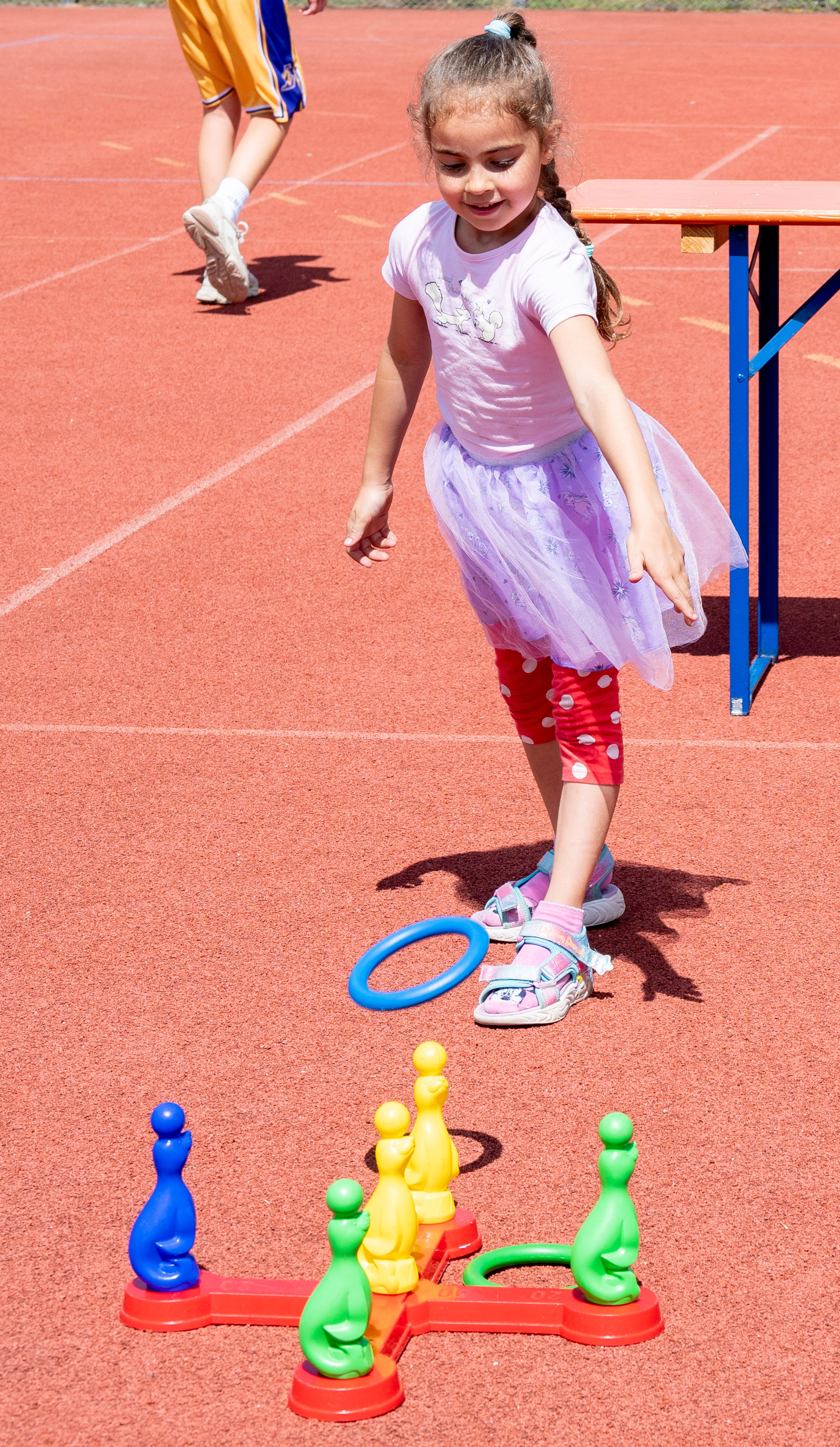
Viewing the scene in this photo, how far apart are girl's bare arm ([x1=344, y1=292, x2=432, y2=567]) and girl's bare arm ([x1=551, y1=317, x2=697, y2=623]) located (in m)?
0.52

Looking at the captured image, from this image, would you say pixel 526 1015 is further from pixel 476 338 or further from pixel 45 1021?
pixel 476 338

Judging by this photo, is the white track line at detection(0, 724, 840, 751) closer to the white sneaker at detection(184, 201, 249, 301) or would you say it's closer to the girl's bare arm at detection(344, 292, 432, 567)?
the girl's bare arm at detection(344, 292, 432, 567)

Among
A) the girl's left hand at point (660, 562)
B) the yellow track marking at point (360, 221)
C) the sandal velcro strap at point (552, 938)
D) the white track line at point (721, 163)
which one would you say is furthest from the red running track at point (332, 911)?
the yellow track marking at point (360, 221)

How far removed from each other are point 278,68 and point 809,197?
6023 millimetres

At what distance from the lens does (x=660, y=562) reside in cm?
298

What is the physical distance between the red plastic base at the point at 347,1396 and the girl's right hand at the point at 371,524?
177 centimetres

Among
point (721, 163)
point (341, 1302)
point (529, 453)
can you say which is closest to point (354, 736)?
point (529, 453)

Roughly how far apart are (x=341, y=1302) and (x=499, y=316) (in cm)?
187

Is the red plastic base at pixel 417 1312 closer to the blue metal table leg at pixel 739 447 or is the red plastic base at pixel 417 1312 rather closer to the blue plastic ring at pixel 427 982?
the blue plastic ring at pixel 427 982

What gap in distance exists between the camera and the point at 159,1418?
8.20 feet

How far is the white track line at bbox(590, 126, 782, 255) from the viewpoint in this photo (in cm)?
1159

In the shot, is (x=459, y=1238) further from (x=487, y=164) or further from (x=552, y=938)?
(x=487, y=164)

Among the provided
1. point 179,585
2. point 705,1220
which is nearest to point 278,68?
point 179,585

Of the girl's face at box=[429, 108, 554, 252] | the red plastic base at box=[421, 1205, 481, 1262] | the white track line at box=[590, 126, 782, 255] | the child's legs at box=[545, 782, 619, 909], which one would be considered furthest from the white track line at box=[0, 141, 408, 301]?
the red plastic base at box=[421, 1205, 481, 1262]
